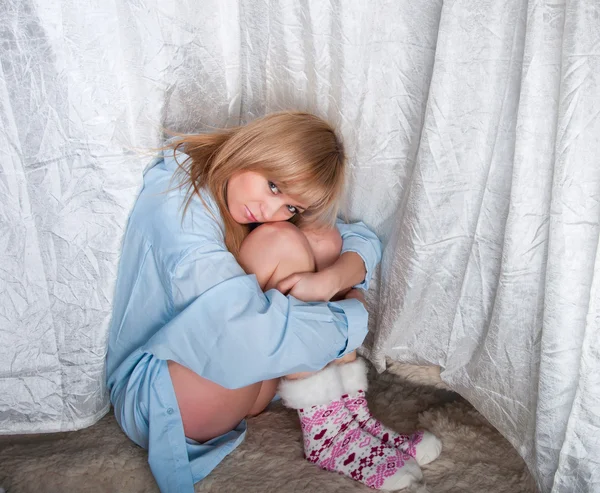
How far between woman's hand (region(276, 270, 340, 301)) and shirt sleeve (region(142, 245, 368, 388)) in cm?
6

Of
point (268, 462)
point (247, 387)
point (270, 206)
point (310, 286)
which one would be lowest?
point (268, 462)

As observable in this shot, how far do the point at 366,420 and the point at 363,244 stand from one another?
0.28 m

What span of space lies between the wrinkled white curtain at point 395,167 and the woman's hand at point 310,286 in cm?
12

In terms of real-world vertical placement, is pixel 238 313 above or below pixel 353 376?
above

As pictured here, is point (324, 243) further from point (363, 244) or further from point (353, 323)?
point (353, 323)

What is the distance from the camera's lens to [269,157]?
0.99 metres

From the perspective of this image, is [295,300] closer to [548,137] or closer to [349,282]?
[349,282]

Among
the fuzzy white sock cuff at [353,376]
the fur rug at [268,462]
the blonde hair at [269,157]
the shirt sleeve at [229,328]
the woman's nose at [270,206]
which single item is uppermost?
the blonde hair at [269,157]

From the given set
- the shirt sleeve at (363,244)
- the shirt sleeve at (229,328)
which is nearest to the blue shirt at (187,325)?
the shirt sleeve at (229,328)

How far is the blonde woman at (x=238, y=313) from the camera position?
2.96ft

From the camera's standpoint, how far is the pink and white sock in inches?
40.4

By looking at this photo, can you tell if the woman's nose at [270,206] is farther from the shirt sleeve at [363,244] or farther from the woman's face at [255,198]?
the shirt sleeve at [363,244]

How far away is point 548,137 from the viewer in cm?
82

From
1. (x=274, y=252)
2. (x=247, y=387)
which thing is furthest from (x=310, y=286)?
(x=247, y=387)
